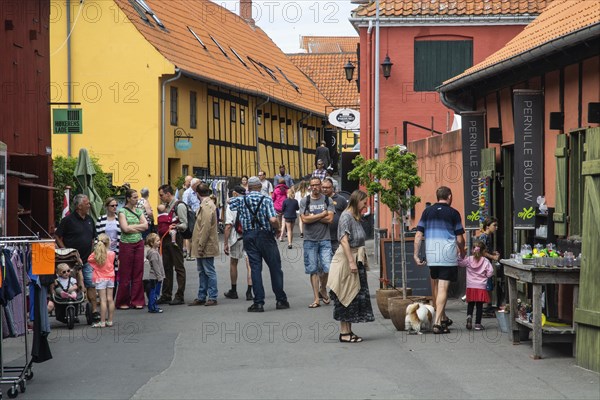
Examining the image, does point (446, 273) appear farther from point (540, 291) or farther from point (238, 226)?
point (238, 226)

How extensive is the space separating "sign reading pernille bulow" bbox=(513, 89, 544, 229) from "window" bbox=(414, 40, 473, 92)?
15648mm

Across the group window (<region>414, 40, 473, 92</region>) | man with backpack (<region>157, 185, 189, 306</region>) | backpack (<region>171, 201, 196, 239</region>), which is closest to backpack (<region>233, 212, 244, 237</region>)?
backpack (<region>171, 201, 196, 239</region>)

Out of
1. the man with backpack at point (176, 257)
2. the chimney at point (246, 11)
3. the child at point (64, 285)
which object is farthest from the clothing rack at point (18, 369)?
the chimney at point (246, 11)

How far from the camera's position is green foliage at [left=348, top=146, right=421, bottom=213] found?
48.9 ft

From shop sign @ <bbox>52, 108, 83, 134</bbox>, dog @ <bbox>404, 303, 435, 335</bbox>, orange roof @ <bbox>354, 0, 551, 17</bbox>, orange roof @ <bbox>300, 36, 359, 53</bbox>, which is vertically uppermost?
orange roof @ <bbox>300, 36, 359, 53</bbox>

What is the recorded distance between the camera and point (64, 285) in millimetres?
14516

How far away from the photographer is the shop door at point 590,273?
34.3ft

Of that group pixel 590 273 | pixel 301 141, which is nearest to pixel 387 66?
pixel 590 273

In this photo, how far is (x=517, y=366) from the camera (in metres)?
10.8

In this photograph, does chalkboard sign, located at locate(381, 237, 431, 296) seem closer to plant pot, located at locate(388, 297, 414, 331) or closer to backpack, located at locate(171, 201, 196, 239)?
plant pot, located at locate(388, 297, 414, 331)

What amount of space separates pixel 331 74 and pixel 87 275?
55.6 m

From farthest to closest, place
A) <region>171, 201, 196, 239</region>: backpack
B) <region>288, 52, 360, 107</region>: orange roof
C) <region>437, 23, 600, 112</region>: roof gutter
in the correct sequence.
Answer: <region>288, 52, 360, 107</region>: orange roof, <region>171, 201, 196, 239</region>: backpack, <region>437, 23, 600, 112</region>: roof gutter

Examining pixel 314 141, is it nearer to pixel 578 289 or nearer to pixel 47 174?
pixel 47 174

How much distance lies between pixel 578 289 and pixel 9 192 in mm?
8527
